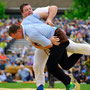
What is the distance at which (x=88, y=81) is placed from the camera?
12.1m

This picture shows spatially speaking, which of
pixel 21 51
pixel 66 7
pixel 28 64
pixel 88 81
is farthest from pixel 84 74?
pixel 66 7

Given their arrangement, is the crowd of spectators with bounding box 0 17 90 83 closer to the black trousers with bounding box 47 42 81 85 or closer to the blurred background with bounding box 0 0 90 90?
the blurred background with bounding box 0 0 90 90

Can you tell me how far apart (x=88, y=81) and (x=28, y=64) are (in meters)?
3.99

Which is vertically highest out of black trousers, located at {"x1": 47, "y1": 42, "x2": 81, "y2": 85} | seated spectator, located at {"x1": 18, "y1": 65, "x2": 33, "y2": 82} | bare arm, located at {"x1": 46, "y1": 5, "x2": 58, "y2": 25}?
bare arm, located at {"x1": 46, "y1": 5, "x2": 58, "y2": 25}

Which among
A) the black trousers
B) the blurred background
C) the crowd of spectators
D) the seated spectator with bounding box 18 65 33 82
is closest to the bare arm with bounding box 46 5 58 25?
the black trousers

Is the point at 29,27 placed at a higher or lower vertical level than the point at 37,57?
higher

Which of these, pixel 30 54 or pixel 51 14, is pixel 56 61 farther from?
pixel 30 54

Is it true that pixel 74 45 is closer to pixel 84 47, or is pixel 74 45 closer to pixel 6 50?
pixel 84 47

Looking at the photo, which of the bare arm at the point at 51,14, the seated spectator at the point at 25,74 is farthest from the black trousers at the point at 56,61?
the seated spectator at the point at 25,74

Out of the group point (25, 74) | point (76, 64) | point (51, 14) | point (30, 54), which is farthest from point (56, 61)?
point (30, 54)

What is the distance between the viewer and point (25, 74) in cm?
1361

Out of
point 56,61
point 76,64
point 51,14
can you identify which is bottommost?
point 76,64

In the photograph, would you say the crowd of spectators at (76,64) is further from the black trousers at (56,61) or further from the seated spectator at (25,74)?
the black trousers at (56,61)

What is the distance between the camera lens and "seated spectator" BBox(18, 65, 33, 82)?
44.5ft
